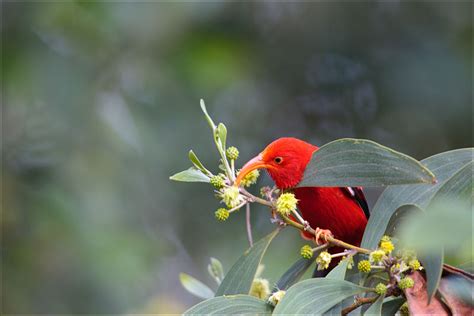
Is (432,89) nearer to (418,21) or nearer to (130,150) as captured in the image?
(418,21)

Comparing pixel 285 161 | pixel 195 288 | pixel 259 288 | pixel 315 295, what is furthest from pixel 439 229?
pixel 195 288

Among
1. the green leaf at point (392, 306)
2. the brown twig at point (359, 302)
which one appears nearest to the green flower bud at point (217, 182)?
the brown twig at point (359, 302)

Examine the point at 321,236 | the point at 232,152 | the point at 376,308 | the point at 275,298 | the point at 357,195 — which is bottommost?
the point at 376,308

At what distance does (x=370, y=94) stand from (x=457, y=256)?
7.37m

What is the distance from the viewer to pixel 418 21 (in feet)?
30.6

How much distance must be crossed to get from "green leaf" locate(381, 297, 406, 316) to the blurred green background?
350 cm

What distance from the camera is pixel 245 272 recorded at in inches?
99.3

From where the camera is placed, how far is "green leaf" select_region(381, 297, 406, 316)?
2.33m

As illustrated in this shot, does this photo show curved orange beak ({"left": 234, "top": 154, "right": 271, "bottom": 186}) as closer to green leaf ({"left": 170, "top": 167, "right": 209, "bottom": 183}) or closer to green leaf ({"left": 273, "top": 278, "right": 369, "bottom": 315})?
green leaf ({"left": 170, "top": 167, "right": 209, "bottom": 183})

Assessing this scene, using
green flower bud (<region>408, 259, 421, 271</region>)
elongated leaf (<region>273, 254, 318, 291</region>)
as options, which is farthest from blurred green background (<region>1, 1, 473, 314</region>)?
green flower bud (<region>408, 259, 421, 271</region>)

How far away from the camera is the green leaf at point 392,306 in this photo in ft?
7.66

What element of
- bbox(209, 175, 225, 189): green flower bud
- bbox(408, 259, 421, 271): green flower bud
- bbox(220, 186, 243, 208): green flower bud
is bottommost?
bbox(408, 259, 421, 271): green flower bud

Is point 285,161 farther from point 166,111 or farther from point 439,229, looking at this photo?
point 166,111

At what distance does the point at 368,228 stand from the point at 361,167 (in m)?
0.25
